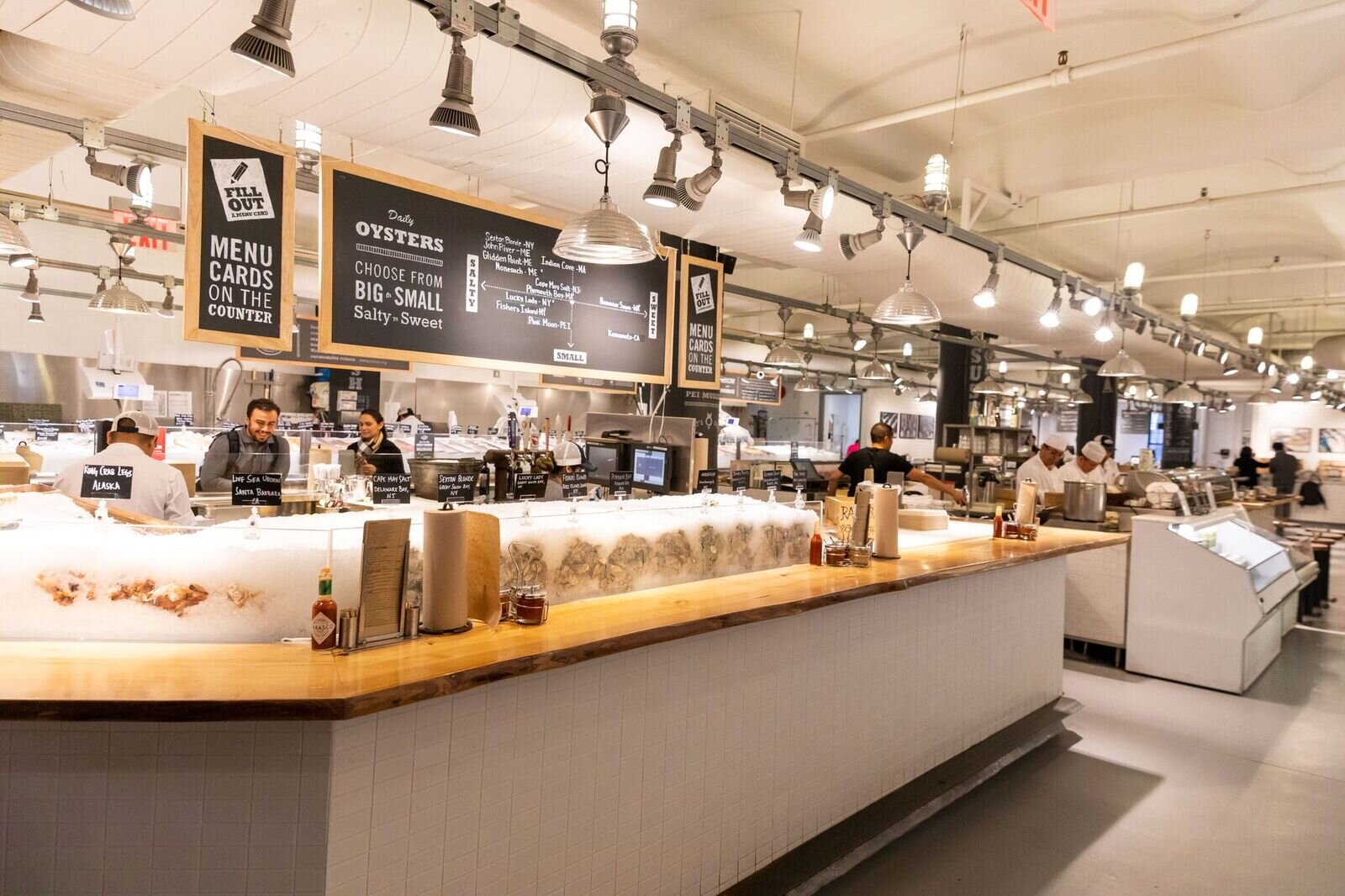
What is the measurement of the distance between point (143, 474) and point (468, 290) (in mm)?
1797

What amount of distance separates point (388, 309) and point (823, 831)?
308 centimetres

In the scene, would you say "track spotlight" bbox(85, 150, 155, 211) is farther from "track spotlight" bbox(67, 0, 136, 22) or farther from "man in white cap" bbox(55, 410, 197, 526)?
"track spotlight" bbox(67, 0, 136, 22)

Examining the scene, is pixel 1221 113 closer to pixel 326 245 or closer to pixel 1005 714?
pixel 1005 714

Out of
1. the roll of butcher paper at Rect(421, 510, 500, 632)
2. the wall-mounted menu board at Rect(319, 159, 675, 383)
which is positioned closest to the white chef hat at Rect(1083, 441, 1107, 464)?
the wall-mounted menu board at Rect(319, 159, 675, 383)

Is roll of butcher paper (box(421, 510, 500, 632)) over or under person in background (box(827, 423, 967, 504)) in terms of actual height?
under

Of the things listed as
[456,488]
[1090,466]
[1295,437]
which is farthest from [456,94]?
[1295,437]

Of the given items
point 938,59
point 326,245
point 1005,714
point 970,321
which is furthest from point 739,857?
point 970,321

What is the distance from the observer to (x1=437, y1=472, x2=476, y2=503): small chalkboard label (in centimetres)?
243

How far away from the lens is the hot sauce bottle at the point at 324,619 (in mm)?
1960

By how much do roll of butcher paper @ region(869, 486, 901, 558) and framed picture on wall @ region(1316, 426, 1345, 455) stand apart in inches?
856

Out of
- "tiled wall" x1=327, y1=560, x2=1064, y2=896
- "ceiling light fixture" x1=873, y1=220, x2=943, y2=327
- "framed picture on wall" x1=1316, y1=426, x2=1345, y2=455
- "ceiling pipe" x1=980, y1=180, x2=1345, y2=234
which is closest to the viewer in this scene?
"tiled wall" x1=327, y1=560, x2=1064, y2=896

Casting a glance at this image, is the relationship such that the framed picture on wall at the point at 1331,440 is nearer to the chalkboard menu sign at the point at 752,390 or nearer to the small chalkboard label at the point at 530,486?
the chalkboard menu sign at the point at 752,390

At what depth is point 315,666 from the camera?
1.85m

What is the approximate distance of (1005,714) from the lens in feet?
14.6
